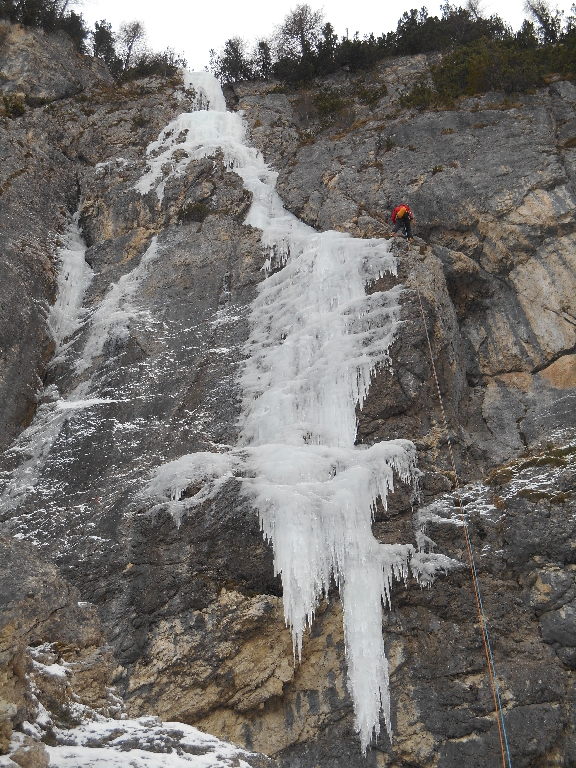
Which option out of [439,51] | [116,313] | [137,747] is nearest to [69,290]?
[116,313]

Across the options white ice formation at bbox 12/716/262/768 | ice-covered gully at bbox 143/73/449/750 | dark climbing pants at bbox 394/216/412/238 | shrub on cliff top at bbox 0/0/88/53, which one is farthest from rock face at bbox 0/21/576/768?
shrub on cliff top at bbox 0/0/88/53

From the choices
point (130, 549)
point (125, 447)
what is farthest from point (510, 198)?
point (130, 549)

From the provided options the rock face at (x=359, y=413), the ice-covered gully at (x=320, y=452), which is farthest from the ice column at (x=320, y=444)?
the rock face at (x=359, y=413)

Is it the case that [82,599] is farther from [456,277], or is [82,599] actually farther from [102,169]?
[102,169]

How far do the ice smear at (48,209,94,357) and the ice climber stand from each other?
6.92m

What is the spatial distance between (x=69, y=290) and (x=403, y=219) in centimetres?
753

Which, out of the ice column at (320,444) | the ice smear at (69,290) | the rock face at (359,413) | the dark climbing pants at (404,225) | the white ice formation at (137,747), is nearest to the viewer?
the white ice formation at (137,747)

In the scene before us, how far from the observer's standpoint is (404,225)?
1388 centimetres

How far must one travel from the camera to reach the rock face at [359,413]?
340 inches

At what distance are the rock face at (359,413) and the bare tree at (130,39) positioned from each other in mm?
7714

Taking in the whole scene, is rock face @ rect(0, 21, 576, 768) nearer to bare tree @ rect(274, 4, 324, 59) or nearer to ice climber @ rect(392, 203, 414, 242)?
ice climber @ rect(392, 203, 414, 242)

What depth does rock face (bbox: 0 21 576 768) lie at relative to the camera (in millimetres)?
8633

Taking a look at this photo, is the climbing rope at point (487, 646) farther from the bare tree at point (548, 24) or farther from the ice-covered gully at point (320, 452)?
the bare tree at point (548, 24)

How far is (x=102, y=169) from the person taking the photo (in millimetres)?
18359
